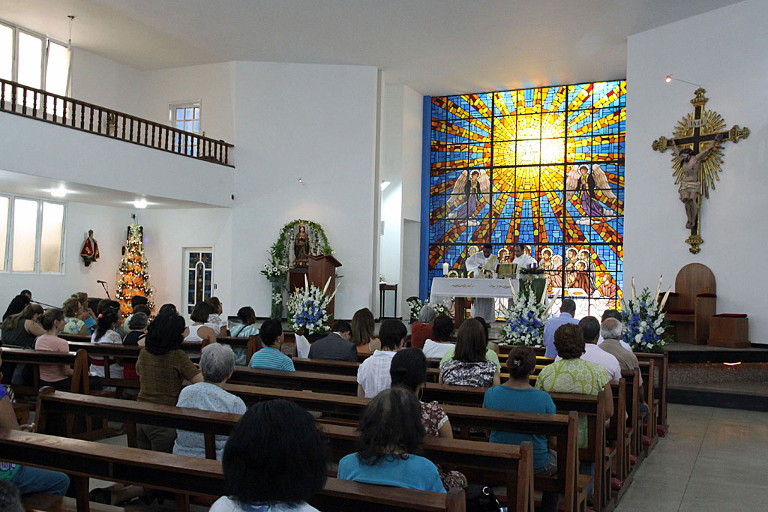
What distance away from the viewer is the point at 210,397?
3.43 metres

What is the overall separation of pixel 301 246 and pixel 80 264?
4.64 m

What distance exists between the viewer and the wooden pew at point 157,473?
2062 mm

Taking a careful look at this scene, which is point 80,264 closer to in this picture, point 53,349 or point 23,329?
point 23,329

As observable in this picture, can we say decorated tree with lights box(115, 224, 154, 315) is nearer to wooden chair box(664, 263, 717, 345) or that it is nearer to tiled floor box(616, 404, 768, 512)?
wooden chair box(664, 263, 717, 345)

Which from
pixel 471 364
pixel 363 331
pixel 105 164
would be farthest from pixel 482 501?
pixel 105 164

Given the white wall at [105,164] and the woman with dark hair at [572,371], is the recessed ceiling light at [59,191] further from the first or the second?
the woman with dark hair at [572,371]

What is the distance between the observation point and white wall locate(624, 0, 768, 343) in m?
10.2

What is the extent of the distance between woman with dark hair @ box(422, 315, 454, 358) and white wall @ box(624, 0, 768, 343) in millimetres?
6596

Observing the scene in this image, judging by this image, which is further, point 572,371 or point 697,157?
point 697,157

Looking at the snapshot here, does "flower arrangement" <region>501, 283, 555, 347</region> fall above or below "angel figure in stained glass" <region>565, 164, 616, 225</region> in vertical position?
below

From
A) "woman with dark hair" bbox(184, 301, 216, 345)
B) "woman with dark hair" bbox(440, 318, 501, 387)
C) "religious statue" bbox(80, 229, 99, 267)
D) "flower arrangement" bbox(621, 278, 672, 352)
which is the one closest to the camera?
"woman with dark hair" bbox(440, 318, 501, 387)

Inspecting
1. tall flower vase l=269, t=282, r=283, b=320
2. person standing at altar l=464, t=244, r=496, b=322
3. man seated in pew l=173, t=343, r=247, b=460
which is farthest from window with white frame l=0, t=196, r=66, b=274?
man seated in pew l=173, t=343, r=247, b=460

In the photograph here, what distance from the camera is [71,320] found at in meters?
7.79

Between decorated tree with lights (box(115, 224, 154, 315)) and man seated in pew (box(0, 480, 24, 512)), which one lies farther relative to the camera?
decorated tree with lights (box(115, 224, 154, 315))
